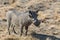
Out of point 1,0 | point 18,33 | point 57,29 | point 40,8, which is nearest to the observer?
point 18,33

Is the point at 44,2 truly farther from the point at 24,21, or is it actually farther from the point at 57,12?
the point at 24,21

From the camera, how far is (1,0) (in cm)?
1942

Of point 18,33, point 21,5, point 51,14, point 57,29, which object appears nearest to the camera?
point 18,33

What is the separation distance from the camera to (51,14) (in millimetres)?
15758

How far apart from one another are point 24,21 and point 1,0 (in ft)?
27.3

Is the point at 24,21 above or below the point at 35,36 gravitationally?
above

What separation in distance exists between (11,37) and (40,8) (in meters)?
6.06

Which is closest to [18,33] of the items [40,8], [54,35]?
[54,35]

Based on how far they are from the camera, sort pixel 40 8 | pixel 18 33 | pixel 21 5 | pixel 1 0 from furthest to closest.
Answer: pixel 1 0
pixel 21 5
pixel 40 8
pixel 18 33

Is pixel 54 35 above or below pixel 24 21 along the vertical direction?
below

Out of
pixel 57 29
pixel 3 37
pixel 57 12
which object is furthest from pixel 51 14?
pixel 3 37

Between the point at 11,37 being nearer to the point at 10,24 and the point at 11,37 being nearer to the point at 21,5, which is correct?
the point at 10,24

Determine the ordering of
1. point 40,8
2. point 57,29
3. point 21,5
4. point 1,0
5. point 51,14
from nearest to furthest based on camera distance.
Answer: point 57,29 < point 51,14 < point 40,8 < point 21,5 < point 1,0

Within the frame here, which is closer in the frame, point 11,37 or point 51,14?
point 11,37
